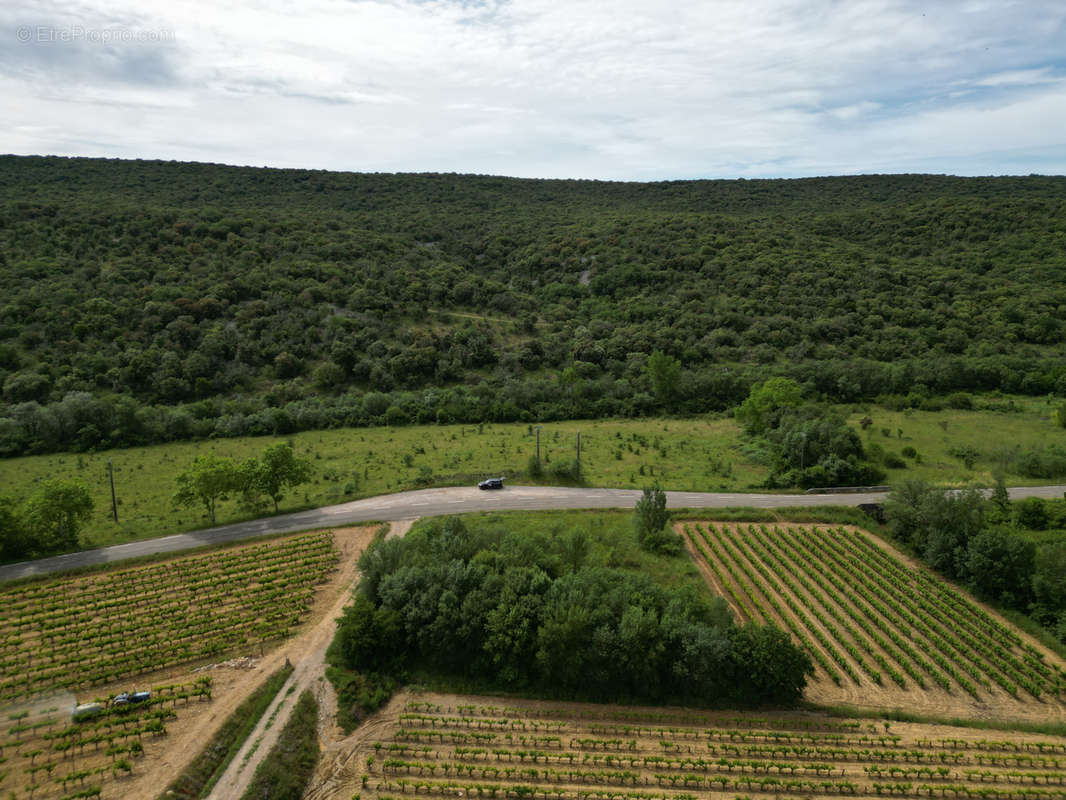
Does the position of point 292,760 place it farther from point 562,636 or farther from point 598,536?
point 598,536

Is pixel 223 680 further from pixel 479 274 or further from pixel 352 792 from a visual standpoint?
pixel 479 274

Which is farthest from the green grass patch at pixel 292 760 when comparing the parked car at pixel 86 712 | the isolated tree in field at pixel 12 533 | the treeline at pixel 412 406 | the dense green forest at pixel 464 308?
the dense green forest at pixel 464 308

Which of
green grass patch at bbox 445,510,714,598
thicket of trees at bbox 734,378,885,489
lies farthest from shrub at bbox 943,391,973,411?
green grass patch at bbox 445,510,714,598

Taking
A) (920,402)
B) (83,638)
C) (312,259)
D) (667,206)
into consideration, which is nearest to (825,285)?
(920,402)

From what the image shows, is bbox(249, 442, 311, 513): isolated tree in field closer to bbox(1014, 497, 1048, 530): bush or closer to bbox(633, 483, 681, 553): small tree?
bbox(633, 483, 681, 553): small tree

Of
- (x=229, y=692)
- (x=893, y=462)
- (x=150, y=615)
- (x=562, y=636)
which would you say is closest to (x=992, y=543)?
(x=893, y=462)

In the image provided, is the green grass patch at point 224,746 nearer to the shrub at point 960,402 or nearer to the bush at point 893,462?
the bush at point 893,462
